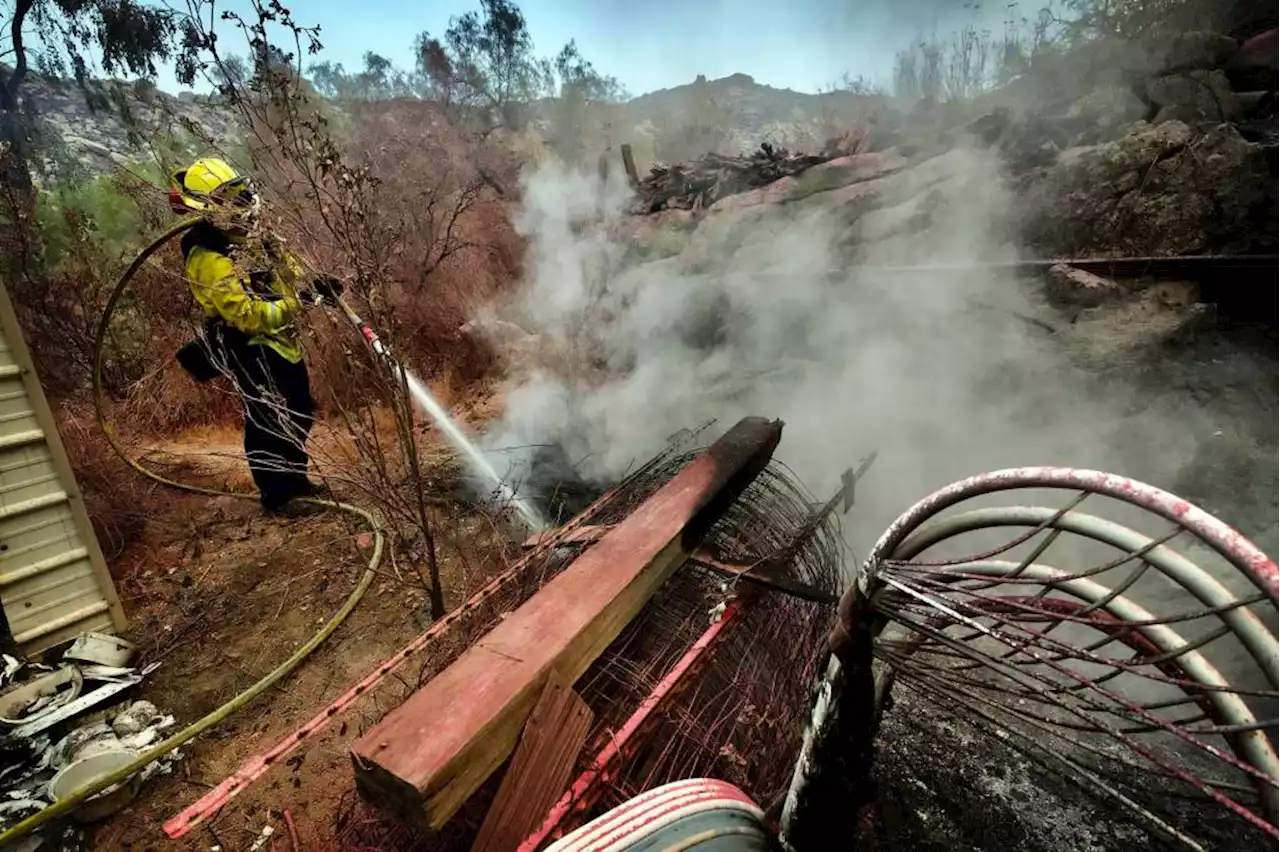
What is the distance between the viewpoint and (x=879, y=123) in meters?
12.0

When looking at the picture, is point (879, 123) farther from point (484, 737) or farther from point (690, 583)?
point (484, 737)

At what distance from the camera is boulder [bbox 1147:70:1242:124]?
21.5 feet

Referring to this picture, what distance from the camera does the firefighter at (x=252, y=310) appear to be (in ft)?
9.44

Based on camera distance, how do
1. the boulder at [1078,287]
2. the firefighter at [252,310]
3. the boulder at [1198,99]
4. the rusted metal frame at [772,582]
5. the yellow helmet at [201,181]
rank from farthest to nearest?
the boulder at [1198,99] < the boulder at [1078,287] < the yellow helmet at [201,181] < the firefighter at [252,310] < the rusted metal frame at [772,582]

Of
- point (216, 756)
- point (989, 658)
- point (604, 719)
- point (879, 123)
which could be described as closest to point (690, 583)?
point (604, 719)

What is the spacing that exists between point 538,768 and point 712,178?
36.3ft

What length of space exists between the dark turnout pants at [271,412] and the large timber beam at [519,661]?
8.64 feet

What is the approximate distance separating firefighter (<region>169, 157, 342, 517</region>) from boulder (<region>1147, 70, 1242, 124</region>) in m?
8.81

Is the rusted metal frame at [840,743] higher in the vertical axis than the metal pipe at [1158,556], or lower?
lower

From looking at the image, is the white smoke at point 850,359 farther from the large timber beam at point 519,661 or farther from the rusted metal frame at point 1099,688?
the rusted metal frame at point 1099,688

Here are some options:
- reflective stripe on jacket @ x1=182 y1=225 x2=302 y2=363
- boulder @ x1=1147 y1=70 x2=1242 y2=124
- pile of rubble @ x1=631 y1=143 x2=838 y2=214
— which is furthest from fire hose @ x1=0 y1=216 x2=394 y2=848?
boulder @ x1=1147 y1=70 x2=1242 y2=124

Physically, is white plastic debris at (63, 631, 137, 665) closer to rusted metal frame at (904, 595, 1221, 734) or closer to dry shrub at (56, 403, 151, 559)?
dry shrub at (56, 403, 151, 559)

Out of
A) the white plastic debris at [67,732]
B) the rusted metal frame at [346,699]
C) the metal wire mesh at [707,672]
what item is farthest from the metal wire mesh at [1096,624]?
the white plastic debris at [67,732]

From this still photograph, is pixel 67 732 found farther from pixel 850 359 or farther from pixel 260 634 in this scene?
pixel 850 359
